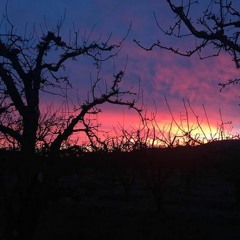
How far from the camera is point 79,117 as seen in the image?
1585 cm

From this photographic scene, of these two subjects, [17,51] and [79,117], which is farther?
[79,117]

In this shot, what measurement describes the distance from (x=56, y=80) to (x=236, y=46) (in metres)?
11.3

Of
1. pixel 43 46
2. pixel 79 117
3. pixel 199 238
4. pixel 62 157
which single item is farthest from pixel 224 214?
pixel 62 157

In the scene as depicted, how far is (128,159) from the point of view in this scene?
25297 mm

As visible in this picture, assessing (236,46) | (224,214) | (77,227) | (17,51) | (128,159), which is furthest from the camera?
(128,159)

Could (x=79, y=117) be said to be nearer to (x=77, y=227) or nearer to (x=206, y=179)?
(x=77, y=227)

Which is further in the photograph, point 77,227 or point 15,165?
point 77,227

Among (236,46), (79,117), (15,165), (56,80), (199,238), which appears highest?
(56,80)

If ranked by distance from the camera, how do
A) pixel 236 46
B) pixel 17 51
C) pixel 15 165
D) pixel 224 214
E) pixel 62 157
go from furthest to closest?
pixel 224 214 < pixel 17 51 < pixel 62 157 < pixel 15 165 < pixel 236 46

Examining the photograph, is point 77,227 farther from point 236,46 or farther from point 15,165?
point 236,46

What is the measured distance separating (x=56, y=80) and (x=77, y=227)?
16.0ft

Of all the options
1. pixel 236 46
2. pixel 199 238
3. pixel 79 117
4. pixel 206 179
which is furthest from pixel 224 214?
pixel 206 179

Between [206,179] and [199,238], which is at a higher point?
[206,179]

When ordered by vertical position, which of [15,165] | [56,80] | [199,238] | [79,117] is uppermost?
[56,80]
